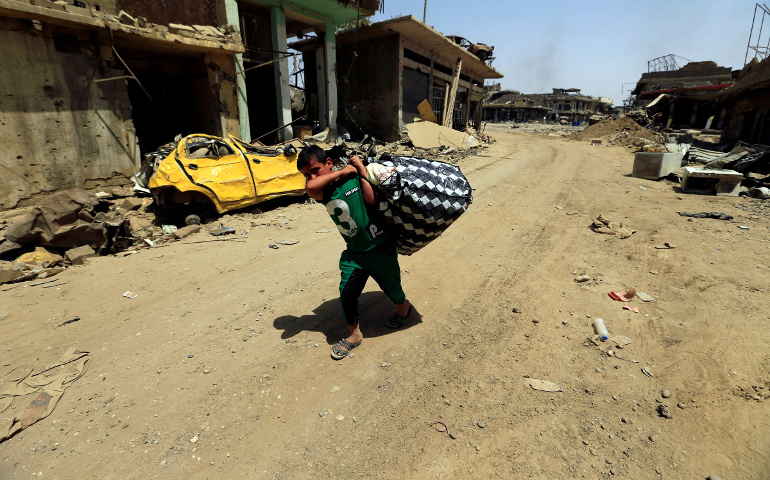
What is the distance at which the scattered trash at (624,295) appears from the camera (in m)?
3.59

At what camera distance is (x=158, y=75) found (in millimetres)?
10453

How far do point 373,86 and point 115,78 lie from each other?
10.2m

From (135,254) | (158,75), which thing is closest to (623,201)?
(135,254)

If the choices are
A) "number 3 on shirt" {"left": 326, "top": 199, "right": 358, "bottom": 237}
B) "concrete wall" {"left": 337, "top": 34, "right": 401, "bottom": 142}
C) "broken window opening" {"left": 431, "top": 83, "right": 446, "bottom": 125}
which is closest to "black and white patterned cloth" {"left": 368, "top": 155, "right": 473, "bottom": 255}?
"number 3 on shirt" {"left": 326, "top": 199, "right": 358, "bottom": 237}

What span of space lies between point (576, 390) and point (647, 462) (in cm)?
56

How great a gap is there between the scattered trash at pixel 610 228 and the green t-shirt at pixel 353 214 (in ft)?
14.3

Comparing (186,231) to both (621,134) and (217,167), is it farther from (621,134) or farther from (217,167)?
(621,134)

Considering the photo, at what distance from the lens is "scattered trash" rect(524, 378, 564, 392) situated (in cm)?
249

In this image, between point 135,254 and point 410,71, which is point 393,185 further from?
point 410,71

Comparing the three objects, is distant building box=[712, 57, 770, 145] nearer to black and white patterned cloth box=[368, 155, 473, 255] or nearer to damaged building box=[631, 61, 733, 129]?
damaged building box=[631, 61, 733, 129]

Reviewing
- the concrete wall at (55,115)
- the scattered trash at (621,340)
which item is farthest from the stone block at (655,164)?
the concrete wall at (55,115)

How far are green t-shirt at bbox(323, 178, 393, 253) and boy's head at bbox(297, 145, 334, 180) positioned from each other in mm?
136

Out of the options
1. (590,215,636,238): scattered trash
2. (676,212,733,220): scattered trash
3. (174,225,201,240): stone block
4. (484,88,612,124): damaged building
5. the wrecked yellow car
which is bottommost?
(174,225,201,240): stone block

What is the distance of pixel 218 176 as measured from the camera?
6.40 metres
